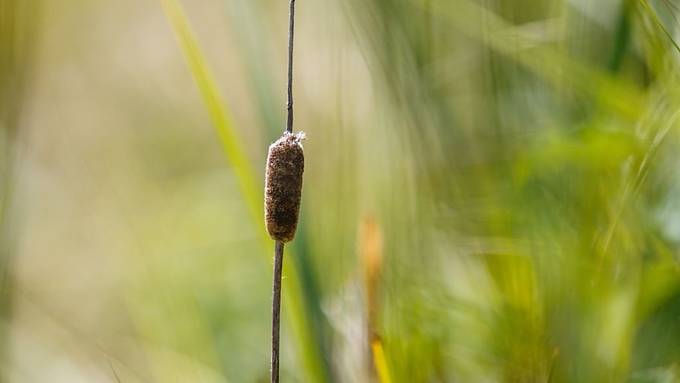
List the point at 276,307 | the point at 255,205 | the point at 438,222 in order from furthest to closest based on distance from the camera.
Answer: the point at 438,222 < the point at 255,205 < the point at 276,307

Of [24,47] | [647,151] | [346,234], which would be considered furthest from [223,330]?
[647,151]

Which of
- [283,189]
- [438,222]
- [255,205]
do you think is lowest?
[438,222]

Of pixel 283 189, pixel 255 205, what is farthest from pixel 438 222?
pixel 283 189

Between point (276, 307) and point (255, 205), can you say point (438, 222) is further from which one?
point (276, 307)

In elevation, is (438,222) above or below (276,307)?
below

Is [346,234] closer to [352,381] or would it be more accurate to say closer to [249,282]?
[352,381]

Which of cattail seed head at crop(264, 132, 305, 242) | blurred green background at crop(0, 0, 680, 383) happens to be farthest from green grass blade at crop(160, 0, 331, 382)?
cattail seed head at crop(264, 132, 305, 242)
